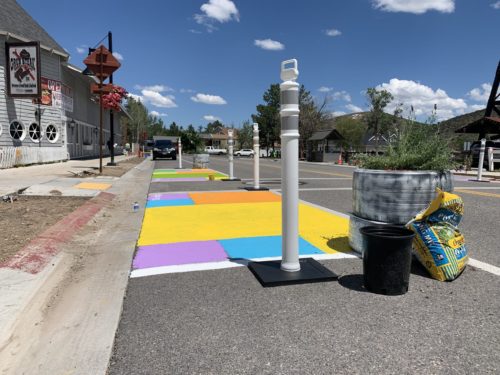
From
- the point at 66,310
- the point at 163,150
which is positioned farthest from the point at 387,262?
the point at 163,150

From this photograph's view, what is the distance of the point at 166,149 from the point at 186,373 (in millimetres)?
36108

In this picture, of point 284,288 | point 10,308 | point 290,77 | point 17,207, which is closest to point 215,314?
point 284,288

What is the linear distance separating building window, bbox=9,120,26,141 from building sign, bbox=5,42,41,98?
64.7 inches

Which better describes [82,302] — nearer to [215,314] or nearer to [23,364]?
[23,364]

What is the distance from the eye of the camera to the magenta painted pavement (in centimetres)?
464

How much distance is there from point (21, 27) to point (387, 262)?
24.7 m

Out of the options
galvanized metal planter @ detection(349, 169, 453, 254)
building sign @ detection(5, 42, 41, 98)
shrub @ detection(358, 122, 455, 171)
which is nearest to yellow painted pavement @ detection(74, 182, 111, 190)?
shrub @ detection(358, 122, 455, 171)

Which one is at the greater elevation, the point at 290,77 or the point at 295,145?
the point at 290,77

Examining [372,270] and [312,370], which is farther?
[372,270]

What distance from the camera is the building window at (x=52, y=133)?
24.0 metres

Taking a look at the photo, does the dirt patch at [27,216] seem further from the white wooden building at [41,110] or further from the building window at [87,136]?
the building window at [87,136]

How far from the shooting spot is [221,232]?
6.17 meters

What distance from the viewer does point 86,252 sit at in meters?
5.20

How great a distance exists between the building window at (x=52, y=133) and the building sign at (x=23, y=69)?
366 centimetres
